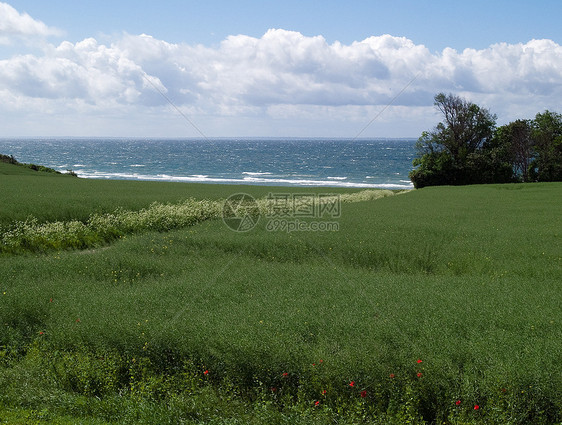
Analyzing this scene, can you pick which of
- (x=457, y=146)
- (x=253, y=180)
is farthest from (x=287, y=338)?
(x=253, y=180)

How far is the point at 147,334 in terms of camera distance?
9219 mm

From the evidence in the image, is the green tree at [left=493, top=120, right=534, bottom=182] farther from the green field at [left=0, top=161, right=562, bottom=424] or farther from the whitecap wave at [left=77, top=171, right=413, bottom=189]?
the green field at [left=0, top=161, right=562, bottom=424]

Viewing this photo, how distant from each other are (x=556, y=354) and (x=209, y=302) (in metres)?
7.55

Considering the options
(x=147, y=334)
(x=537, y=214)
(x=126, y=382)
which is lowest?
(x=126, y=382)

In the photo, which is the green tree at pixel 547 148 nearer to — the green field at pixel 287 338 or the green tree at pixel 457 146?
the green tree at pixel 457 146

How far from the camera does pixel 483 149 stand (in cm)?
5312

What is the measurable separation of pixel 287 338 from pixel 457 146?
51153 millimetres

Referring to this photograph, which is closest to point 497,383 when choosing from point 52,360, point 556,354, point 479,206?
point 556,354

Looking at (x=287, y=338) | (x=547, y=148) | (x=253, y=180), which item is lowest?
(x=287, y=338)

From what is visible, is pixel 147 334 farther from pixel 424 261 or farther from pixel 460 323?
pixel 424 261

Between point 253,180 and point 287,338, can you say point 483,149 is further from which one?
point 287,338

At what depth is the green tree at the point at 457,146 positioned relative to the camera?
5281cm

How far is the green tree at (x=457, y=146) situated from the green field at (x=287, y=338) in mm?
39184

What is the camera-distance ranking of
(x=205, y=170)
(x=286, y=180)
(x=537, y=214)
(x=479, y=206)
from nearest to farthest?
(x=537, y=214), (x=479, y=206), (x=286, y=180), (x=205, y=170)
